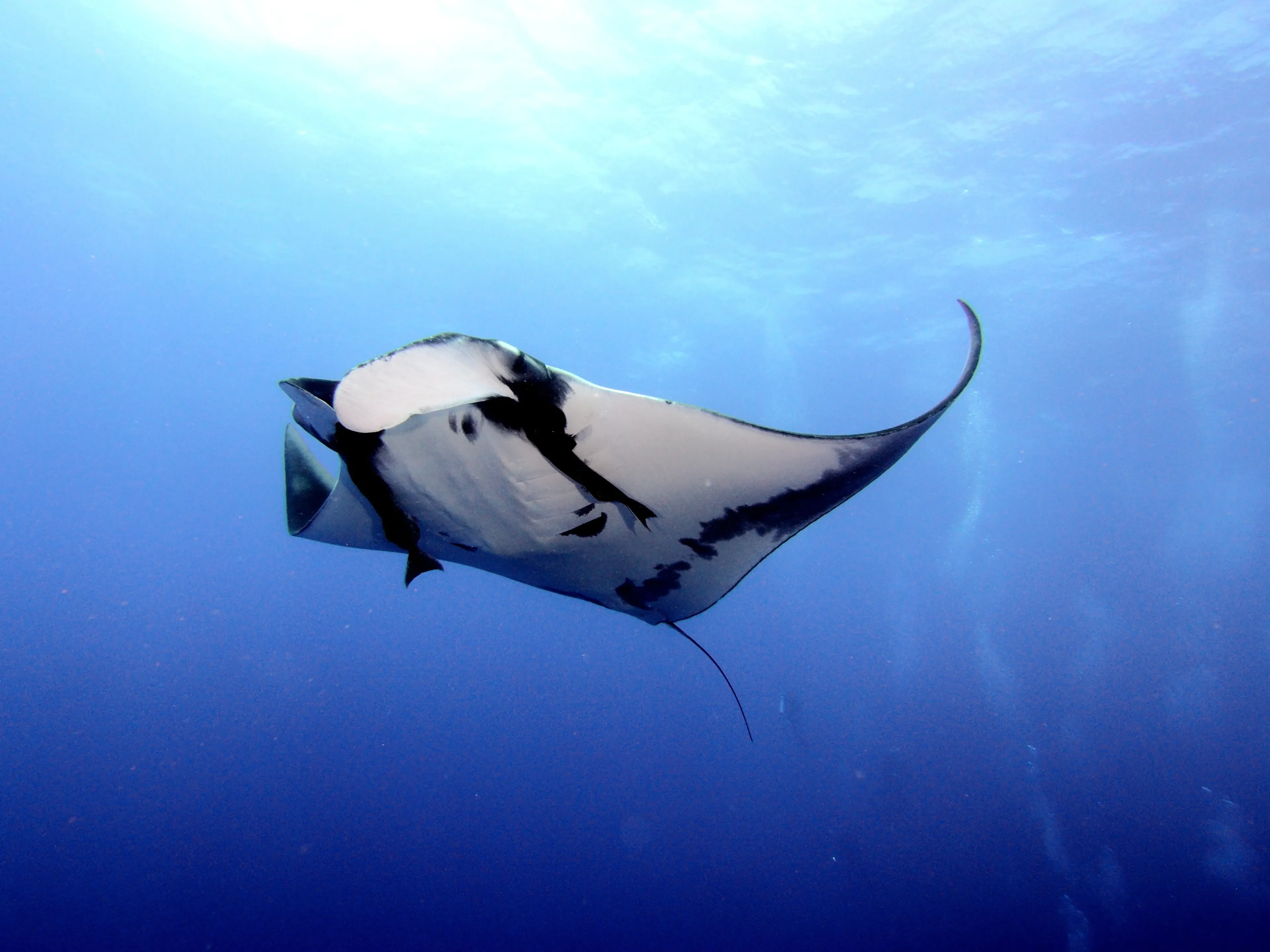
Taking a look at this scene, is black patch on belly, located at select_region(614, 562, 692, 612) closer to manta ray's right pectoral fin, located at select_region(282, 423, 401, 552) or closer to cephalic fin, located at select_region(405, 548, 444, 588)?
cephalic fin, located at select_region(405, 548, 444, 588)

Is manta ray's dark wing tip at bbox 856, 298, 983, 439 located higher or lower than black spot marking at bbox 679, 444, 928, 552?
higher

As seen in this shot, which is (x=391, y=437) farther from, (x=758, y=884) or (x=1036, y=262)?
(x=1036, y=262)

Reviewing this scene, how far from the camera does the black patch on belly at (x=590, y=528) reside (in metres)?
2.38

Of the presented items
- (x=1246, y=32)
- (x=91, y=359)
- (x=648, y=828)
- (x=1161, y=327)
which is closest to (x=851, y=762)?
(x=648, y=828)

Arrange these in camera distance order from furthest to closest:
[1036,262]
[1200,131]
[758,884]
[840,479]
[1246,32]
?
[1036,262] < [758,884] < [1200,131] < [1246,32] < [840,479]

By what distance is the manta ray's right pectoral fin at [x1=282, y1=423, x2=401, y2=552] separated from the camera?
8.61ft

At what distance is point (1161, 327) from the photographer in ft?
65.6

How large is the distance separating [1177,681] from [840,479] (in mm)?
57410

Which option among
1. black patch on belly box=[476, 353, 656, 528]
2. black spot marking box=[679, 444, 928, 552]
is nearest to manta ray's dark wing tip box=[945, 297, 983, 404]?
black spot marking box=[679, 444, 928, 552]

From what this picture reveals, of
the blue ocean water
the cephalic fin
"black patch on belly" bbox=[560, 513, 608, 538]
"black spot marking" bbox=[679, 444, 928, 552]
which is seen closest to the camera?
"black spot marking" bbox=[679, 444, 928, 552]

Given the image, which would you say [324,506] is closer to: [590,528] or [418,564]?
[418,564]

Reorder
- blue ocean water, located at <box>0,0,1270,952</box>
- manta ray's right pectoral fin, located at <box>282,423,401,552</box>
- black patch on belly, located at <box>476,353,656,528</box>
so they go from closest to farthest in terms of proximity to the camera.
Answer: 1. black patch on belly, located at <box>476,353,656,528</box>
2. manta ray's right pectoral fin, located at <box>282,423,401,552</box>
3. blue ocean water, located at <box>0,0,1270,952</box>

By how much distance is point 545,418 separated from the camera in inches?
76.5

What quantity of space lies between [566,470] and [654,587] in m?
0.90
